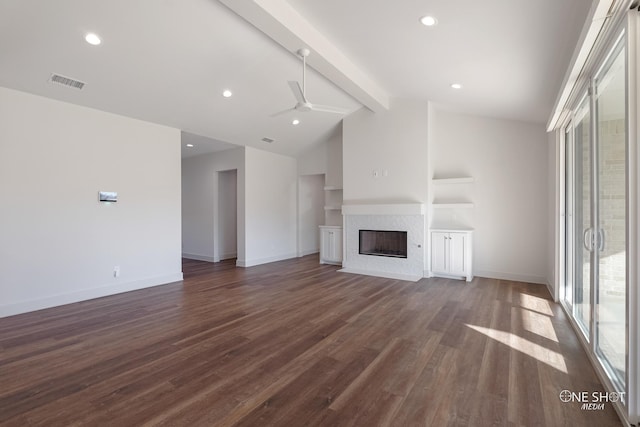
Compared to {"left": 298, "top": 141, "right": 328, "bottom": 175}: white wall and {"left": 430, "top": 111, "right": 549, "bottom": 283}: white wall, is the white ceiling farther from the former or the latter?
{"left": 298, "top": 141, "right": 328, "bottom": 175}: white wall

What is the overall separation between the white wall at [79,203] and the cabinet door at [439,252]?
15.7 feet

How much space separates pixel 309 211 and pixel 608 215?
23.1ft

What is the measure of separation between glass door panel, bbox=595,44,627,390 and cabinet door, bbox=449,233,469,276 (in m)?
3.03

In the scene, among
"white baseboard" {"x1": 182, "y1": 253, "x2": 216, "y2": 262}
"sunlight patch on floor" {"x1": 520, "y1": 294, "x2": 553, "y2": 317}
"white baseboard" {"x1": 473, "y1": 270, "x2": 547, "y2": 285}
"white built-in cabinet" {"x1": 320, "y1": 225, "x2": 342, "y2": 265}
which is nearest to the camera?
"sunlight patch on floor" {"x1": 520, "y1": 294, "x2": 553, "y2": 317}

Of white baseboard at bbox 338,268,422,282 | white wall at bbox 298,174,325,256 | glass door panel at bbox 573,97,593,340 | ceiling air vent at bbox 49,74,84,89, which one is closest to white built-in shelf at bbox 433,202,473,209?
white baseboard at bbox 338,268,422,282

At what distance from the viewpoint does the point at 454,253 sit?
5574 mm

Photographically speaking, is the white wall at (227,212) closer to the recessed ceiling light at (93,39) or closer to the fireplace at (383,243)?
the fireplace at (383,243)

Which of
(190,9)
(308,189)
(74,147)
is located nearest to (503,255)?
Answer: (308,189)

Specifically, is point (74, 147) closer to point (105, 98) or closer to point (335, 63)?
point (105, 98)

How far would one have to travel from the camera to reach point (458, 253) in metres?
5.54

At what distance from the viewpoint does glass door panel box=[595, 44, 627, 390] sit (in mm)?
2066

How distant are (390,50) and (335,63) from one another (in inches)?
27.7

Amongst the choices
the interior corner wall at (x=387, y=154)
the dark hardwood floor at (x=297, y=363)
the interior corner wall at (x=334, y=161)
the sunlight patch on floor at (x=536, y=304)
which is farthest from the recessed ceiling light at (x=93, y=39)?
the sunlight patch on floor at (x=536, y=304)

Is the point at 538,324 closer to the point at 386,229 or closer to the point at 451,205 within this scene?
the point at 451,205
